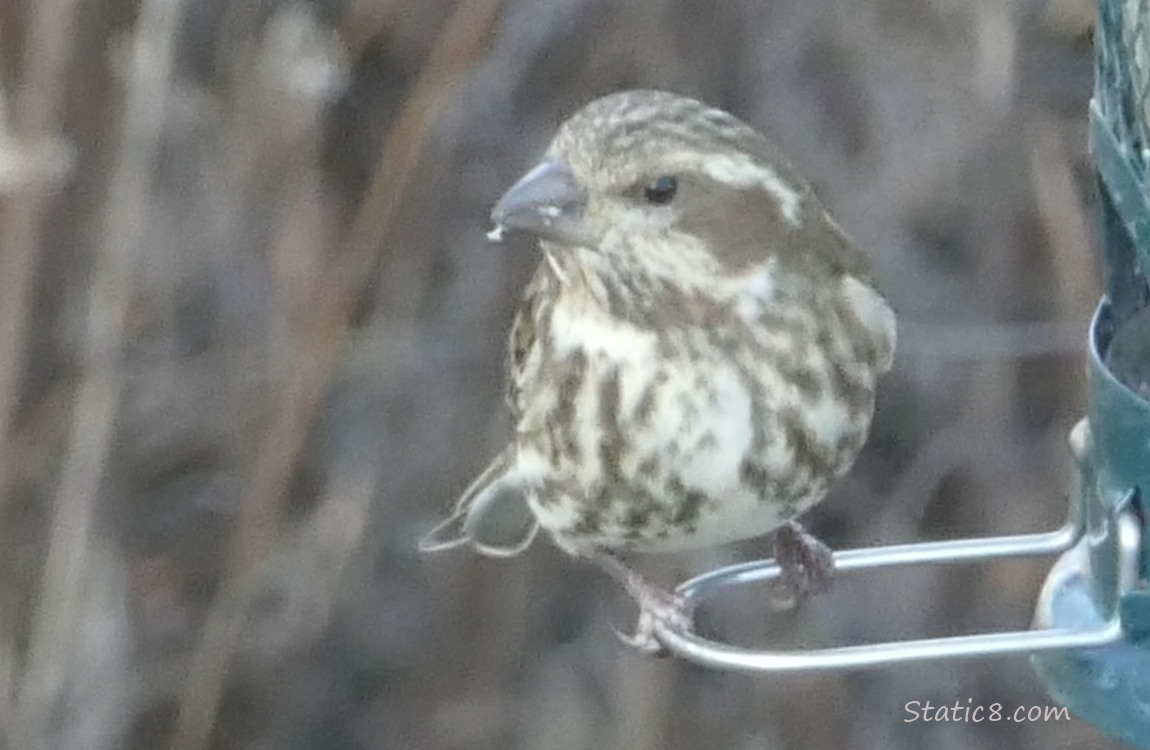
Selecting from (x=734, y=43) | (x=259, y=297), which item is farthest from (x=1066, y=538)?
(x=259, y=297)

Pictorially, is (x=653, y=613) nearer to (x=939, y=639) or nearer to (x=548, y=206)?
(x=939, y=639)

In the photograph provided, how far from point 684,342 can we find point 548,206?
33 centimetres

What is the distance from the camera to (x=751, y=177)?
2.32 metres

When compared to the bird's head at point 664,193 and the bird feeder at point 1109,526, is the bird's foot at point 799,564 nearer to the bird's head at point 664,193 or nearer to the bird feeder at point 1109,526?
the bird feeder at point 1109,526

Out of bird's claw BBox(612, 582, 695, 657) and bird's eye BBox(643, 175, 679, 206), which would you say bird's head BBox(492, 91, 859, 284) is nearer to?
bird's eye BBox(643, 175, 679, 206)

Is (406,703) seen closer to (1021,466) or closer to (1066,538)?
(1021,466)

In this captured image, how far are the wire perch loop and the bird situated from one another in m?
0.13

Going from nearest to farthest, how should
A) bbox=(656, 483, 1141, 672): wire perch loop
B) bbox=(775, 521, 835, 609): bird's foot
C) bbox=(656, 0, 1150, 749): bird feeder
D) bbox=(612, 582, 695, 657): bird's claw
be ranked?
bbox=(656, 483, 1141, 672): wire perch loop
bbox=(656, 0, 1150, 749): bird feeder
bbox=(612, 582, 695, 657): bird's claw
bbox=(775, 521, 835, 609): bird's foot

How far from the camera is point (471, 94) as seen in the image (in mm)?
3602

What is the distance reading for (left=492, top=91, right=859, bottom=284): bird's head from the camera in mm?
2152

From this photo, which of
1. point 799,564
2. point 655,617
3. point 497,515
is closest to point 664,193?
point 655,617

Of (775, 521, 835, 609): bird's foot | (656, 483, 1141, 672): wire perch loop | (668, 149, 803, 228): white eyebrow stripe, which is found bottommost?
(775, 521, 835, 609): bird's foot

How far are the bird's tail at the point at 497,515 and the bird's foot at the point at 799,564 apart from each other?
370mm

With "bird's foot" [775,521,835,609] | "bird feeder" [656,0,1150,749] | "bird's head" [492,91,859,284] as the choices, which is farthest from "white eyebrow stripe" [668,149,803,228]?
"bird's foot" [775,521,835,609]
